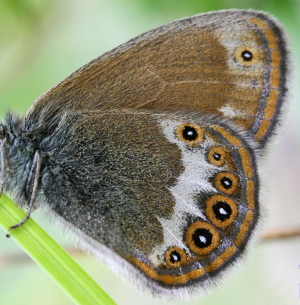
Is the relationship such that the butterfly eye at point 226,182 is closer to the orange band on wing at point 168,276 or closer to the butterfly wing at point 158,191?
the butterfly wing at point 158,191

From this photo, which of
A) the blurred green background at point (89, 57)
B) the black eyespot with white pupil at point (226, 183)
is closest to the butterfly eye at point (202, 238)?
the black eyespot with white pupil at point (226, 183)

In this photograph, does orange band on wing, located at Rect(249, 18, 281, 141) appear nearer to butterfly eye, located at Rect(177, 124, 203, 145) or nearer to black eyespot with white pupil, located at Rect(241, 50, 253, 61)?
black eyespot with white pupil, located at Rect(241, 50, 253, 61)

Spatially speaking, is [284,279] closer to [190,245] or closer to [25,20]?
[190,245]

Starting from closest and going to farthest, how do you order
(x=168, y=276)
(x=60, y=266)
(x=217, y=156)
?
(x=60, y=266), (x=168, y=276), (x=217, y=156)

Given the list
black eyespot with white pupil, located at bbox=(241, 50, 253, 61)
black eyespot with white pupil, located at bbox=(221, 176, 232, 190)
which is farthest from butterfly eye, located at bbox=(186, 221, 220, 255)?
black eyespot with white pupil, located at bbox=(241, 50, 253, 61)

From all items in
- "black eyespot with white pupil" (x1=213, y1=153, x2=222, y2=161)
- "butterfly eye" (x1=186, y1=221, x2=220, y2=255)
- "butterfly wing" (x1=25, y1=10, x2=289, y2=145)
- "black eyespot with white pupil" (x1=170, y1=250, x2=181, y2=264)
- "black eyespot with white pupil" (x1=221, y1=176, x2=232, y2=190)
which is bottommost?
"black eyespot with white pupil" (x1=170, y1=250, x2=181, y2=264)

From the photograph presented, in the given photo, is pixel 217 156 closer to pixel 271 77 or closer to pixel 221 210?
pixel 221 210

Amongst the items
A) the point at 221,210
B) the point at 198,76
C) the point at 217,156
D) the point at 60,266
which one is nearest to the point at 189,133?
the point at 217,156
